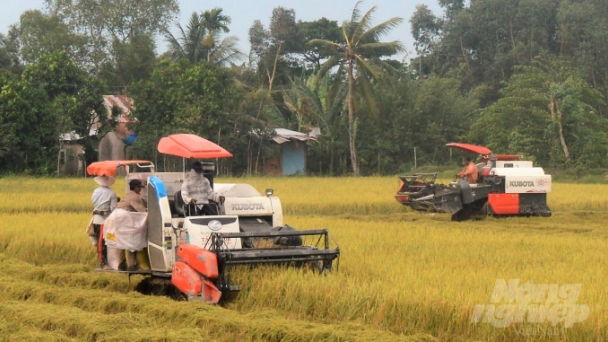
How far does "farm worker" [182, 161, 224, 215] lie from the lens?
31.7 ft

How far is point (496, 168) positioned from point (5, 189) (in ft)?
43.4

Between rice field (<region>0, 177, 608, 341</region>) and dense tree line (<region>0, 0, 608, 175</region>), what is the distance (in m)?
19.9

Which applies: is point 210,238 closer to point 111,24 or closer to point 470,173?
point 470,173

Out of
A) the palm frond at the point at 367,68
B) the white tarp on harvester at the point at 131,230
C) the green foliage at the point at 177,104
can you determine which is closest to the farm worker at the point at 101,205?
the white tarp on harvester at the point at 131,230

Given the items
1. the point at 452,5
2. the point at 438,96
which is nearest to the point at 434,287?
the point at 438,96

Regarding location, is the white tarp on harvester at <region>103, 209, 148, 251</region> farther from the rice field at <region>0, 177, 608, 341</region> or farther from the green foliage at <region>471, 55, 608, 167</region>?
the green foliage at <region>471, 55, 608, 167</region>

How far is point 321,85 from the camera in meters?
39.2

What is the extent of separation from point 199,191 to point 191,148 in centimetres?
68

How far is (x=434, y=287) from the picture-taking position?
7.55m

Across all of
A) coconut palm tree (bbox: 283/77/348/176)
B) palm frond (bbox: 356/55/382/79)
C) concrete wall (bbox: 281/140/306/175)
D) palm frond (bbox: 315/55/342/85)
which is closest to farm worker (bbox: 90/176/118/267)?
palm frond (bbox: 315/55/342/85)

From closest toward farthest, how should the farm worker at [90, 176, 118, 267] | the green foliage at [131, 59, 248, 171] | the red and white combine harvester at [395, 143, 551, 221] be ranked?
the farm worker at [90, 176, 118, 267] → the red and white combine harvester at [395, 143, 551, 221] → the green foliage at [131, 59, 248, 171]

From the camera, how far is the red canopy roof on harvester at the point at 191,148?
928cm

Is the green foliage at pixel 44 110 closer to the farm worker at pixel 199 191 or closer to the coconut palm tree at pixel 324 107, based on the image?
the coconut palm tree at pixel 324 107

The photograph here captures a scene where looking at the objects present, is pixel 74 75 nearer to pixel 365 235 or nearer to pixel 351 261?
pixel 365 235
